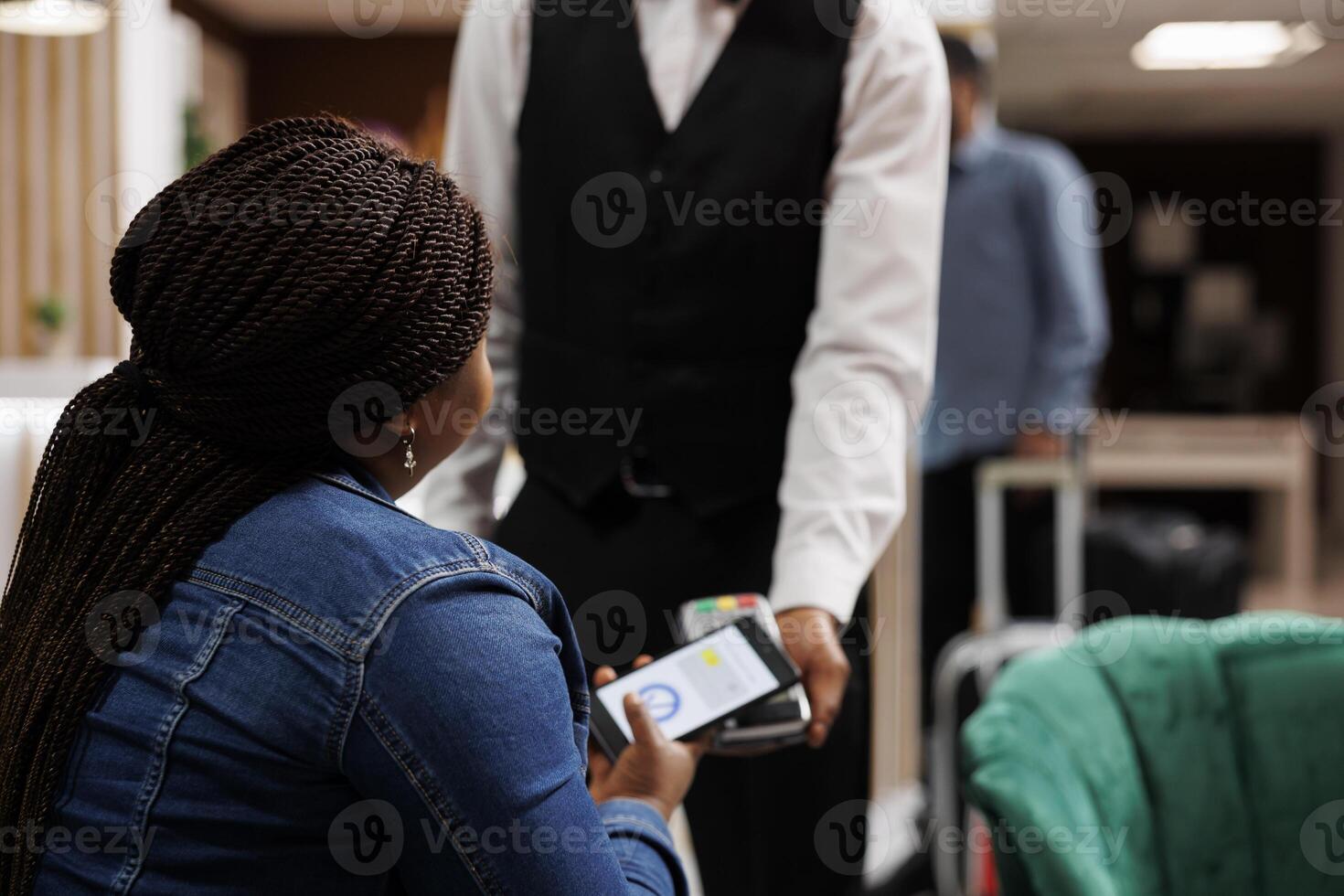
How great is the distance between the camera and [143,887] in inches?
26.8

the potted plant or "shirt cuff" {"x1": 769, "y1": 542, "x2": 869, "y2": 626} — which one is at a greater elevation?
the potted plant

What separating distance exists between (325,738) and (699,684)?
420 millimetres

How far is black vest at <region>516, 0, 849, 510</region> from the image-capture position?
4.02 feet

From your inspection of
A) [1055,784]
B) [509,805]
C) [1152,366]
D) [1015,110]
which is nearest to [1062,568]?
[1055,784]

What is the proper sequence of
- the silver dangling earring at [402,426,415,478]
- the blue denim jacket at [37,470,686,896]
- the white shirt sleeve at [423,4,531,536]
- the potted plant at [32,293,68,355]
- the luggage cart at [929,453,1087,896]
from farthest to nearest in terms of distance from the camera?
the potted plant at [32,293,68,355] < the luggage cart at [929,453,1087,896] < the white shirt sleeve at [423,4,531,536] < the silver dangling earring at [402,426,415,478] < the blue denim jacket at [37,470,686,896]

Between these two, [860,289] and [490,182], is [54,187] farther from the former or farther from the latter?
[860,289]

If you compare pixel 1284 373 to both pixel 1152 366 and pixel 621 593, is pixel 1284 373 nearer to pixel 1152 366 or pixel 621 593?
pixel 1152 366

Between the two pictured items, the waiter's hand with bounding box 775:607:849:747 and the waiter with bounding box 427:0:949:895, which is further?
the waiter with bounding box 427:0:949:895

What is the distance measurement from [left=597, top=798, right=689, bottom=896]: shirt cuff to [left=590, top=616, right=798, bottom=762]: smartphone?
3.5 inches

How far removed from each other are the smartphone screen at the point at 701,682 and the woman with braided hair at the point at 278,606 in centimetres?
24

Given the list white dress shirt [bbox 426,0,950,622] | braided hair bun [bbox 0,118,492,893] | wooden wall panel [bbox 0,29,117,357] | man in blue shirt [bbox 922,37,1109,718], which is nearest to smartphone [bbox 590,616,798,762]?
white dress shirt [bbox 426,0,950,622]

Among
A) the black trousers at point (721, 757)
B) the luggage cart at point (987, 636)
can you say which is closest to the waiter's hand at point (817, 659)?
the black trousers at point (721, 757)

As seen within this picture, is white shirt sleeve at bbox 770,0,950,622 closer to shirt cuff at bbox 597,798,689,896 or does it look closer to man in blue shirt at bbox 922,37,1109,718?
shirt cuff at bbox 597,798,689,896

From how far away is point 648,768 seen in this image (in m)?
0.95
